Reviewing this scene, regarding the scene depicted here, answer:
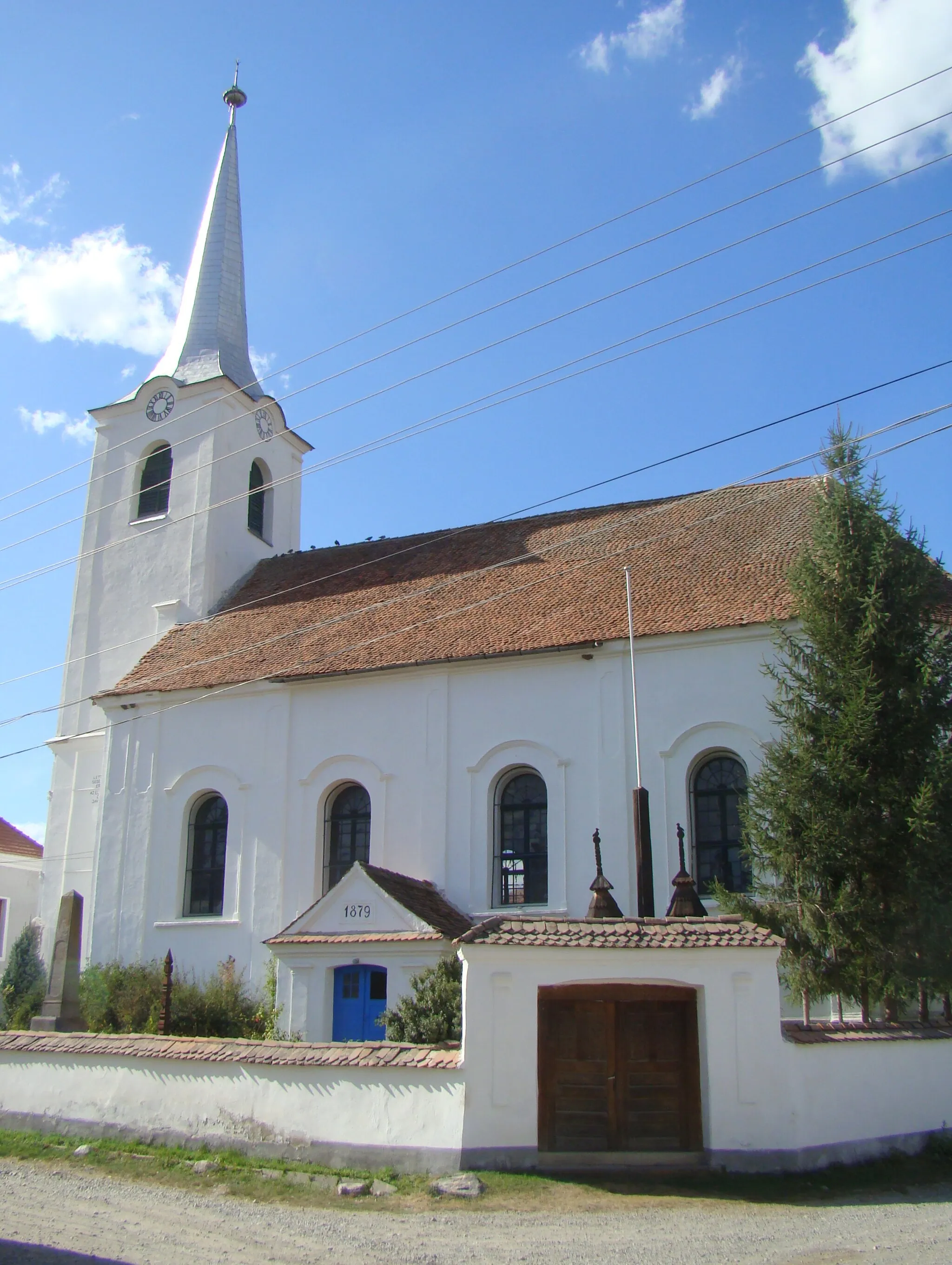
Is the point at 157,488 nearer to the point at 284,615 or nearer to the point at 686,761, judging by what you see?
the point at 284,615

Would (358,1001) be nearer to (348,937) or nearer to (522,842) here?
(348,937)

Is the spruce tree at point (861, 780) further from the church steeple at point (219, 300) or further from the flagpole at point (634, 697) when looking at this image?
the church steeple at point (219, 300)

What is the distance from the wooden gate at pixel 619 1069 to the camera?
12.5 metres

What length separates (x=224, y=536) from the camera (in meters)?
30.0

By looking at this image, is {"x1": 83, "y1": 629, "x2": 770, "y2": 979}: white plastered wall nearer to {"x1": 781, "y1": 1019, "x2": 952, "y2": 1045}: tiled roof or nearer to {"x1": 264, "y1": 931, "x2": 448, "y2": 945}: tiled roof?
{"x1": 264, "y1": 931, "x2": 448, "y2": 945}: tiled roof

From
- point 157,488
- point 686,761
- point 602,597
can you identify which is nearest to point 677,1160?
point 686,761

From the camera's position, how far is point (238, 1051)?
545 inches

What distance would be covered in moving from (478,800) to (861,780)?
790cm

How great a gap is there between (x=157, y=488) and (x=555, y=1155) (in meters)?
23.0

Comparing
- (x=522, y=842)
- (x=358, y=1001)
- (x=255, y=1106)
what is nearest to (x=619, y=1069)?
(x=255, y=1106)

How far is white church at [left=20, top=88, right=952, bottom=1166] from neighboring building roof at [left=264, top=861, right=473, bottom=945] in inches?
3.3

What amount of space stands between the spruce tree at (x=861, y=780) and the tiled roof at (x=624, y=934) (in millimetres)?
3192

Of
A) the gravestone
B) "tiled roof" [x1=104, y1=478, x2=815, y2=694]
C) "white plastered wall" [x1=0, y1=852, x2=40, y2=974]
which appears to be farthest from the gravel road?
"white plastered wall" [x1=0, y1=852, x2=40, y2=974]

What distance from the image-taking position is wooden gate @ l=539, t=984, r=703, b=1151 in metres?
12.5
